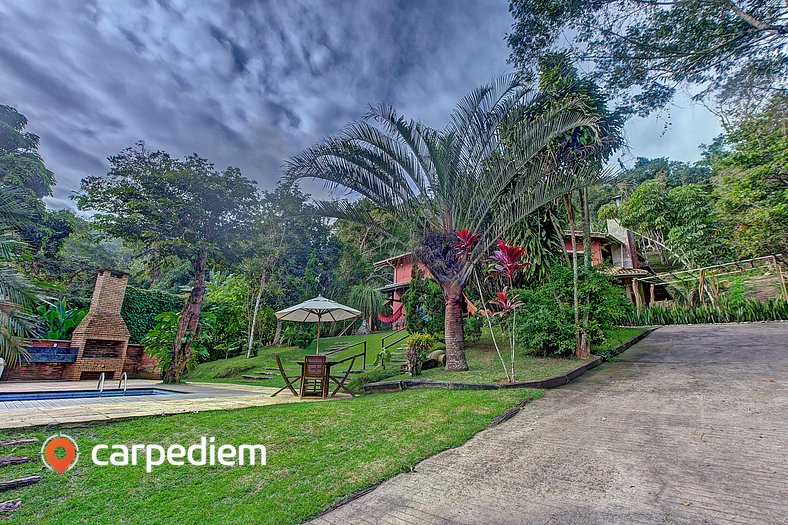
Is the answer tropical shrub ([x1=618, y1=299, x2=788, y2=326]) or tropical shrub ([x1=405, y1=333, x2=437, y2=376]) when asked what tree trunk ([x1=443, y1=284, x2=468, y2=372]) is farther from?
tropical shrub ([x1=618, y1=299, x2=788, y2=326])

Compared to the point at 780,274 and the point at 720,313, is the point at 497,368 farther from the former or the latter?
the point at 780,274

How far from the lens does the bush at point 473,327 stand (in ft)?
34.3

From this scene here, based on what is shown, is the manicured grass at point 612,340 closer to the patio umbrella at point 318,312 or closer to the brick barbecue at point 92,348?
the patio umbrella at point 318,312

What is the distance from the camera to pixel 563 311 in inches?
310

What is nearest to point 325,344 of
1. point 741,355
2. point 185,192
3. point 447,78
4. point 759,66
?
point 185,192

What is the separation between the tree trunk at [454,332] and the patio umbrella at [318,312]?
342cm

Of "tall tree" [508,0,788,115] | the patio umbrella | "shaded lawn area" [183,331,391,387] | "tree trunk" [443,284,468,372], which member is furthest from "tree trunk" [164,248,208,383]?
"tall tree" [508,0,788,115]

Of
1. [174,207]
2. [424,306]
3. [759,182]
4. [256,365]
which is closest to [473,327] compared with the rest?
[424,306]

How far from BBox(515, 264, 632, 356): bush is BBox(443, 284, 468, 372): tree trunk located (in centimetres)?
169

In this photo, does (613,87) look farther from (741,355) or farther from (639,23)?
(741,355)

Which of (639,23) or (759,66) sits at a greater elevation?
(639,23)

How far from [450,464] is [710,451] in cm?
220

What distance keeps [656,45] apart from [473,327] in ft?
31.7

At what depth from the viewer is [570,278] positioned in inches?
318
